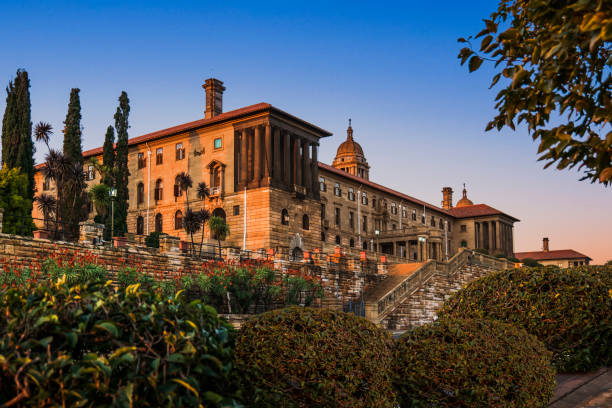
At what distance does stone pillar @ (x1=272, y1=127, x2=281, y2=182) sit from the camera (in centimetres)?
5238

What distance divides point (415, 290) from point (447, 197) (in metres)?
83.2

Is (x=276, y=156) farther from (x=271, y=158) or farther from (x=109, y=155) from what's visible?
(x=109, y=155)

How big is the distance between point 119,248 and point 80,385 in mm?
22931

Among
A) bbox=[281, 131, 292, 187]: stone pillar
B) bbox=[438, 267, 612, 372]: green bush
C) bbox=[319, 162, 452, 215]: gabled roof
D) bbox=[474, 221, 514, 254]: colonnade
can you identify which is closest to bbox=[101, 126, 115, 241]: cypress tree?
bbox=[281, 131, 292, 187]: stone pillar

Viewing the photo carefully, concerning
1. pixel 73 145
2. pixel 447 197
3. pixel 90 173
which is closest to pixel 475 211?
pixel 447 197

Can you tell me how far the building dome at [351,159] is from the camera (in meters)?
109

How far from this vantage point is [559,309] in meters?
9.55

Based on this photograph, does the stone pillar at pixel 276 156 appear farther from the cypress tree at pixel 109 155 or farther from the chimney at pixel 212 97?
the cypress tree at pixel 109 155

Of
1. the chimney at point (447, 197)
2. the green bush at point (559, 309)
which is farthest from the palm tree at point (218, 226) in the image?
the chimney at point (447, 197)

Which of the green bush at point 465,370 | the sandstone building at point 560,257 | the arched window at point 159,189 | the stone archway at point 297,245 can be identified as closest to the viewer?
the green bush at point 465,370

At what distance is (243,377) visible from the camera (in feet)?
17.4

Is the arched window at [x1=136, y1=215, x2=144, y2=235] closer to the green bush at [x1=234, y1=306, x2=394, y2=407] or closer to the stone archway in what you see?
the stone archway

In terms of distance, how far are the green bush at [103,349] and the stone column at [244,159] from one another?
48530 mm

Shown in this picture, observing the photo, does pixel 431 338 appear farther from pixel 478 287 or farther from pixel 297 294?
pixel 297 294
